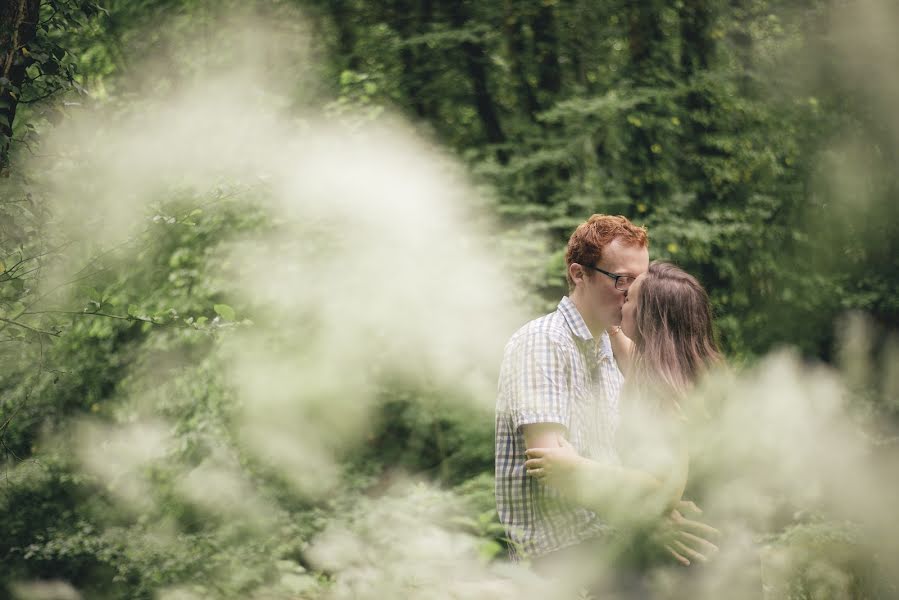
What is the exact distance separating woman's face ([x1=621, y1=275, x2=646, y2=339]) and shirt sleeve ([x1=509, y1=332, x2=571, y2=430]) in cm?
32

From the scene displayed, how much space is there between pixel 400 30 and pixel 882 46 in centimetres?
424

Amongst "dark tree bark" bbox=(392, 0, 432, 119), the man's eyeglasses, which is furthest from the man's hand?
"dark tree bark" bbox=(392, 0, 432, 119)

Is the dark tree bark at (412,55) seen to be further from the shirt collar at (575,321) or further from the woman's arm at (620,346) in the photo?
the shirt collar at (575,321)

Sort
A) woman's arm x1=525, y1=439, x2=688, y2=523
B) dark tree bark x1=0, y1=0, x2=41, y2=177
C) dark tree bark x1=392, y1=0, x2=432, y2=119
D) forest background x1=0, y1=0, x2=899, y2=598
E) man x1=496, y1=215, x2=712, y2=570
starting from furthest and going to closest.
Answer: dark tree bark x1=392, y1=0, x2=432, y2=119 → forest background x1=0, y1=0, x2=899, y2=598 → dark tree bark x1=0, y1=0, x2=41, y2=177 → man x1=496, y1=215, x2=712, y2=570 → woman's arm x1=525, y1=439, x2=688, y2=523

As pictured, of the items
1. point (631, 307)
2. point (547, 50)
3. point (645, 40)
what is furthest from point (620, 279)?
point (547, 50)

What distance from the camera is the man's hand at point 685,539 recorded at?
6.25ft

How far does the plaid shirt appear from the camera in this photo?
6.09 feet

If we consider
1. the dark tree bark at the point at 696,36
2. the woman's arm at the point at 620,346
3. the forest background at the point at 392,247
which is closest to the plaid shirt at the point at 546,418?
the woman's arm at the point at 620,346

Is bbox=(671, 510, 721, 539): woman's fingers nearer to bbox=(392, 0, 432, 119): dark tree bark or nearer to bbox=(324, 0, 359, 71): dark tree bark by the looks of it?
bbox=(392, 0, 432, 119): dark tree bark

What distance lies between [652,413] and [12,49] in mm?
2163

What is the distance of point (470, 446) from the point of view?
4898mm

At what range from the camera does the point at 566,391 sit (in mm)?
1896

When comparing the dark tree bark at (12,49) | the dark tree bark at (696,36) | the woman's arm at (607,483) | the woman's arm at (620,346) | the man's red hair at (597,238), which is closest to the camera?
the woman's arm at (607,483)

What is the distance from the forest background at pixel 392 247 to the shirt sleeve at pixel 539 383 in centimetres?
124
